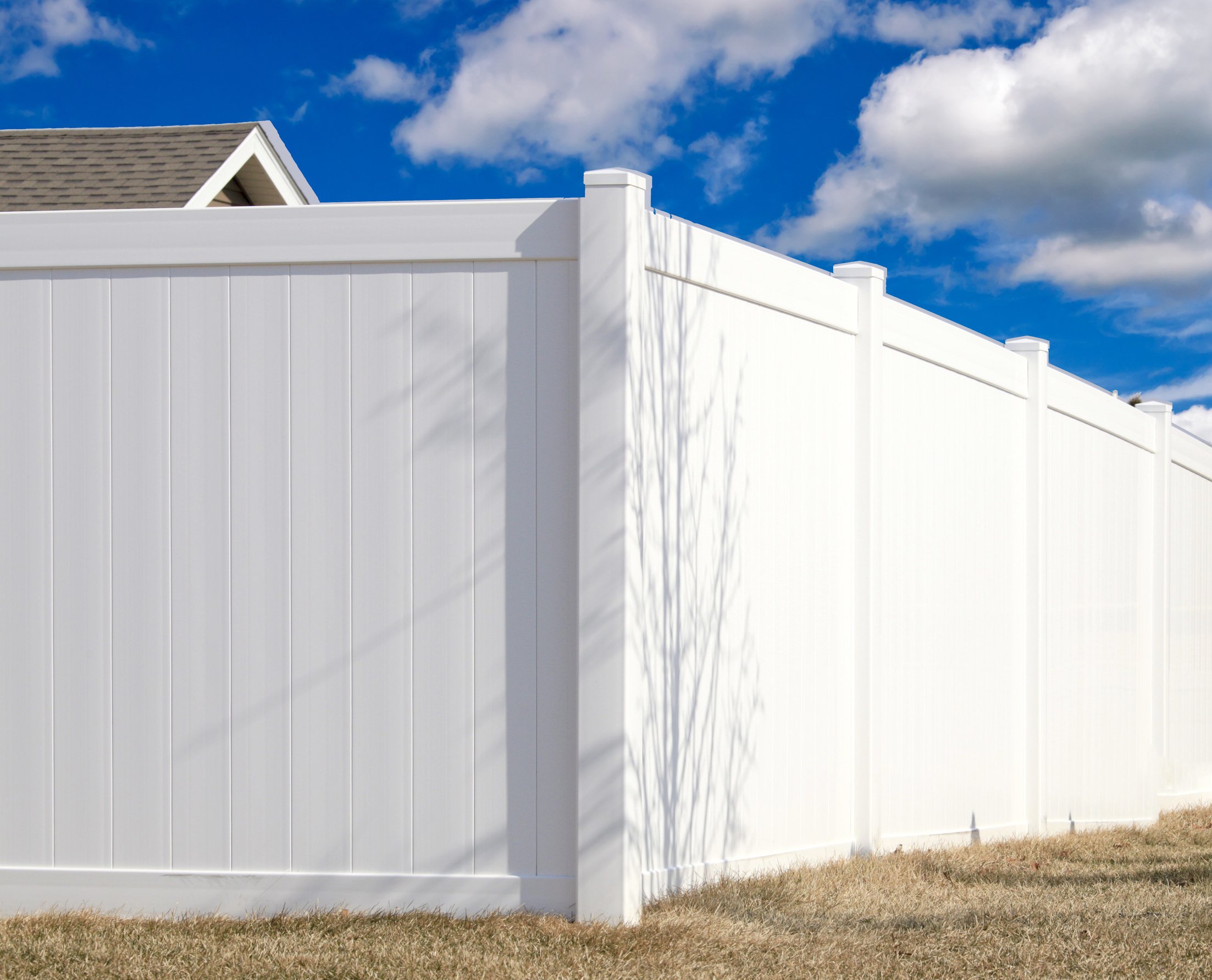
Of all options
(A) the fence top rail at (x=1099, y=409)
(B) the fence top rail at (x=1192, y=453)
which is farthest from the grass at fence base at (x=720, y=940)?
(B) the fence top rail at (x=1192, y=453)

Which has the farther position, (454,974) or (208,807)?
(208,807)

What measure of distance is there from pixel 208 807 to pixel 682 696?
2.23 m

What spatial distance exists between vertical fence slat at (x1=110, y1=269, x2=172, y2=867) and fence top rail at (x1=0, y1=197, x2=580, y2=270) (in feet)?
0.62

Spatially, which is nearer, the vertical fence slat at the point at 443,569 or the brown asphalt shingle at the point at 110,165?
the vertical fence slat at the point at 443,569

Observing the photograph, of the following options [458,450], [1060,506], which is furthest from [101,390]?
[1060,506]

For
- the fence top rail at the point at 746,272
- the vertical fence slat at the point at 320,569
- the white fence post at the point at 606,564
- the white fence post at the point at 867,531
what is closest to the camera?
the white fence post at the point at 606,564

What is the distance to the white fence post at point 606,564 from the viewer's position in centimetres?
464

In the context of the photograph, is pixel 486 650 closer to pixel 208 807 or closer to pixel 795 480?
pixel 208 807

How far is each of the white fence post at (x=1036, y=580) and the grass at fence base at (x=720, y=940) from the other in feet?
7.43

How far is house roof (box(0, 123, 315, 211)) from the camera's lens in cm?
978

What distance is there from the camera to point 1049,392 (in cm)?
830

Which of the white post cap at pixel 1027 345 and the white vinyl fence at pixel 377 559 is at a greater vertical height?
the white post cap at pixel 1027 345

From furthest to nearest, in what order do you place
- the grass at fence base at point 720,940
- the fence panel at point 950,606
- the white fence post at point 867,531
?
the fence panel at point 950,606, the white fence post at point 867,531, the grass at fence base at point 720,940

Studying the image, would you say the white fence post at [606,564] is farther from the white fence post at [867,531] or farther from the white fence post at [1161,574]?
the white fence post at [1161,574]
